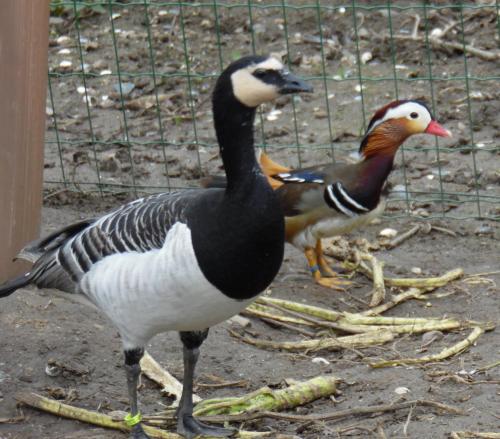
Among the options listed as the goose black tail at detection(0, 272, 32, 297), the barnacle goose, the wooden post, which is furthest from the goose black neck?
the wooden post

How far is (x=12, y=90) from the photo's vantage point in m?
6.14

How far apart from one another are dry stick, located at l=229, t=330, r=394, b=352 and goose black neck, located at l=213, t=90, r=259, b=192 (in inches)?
65.4

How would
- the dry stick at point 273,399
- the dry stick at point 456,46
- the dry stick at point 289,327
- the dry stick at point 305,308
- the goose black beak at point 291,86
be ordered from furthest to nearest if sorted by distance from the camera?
the dry stick at point 456,46, the dry stick at point 305,308, the dry stick at point 289,327, the dry stick at point 273,399, the goose black beak at point 291,86

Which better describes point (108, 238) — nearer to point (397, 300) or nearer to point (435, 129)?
point (397, 300)

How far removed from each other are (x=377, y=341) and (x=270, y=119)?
11.3ft

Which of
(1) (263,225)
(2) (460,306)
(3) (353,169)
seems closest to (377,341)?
(2) (460,306)

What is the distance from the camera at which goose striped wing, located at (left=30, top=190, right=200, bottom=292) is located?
4746mm

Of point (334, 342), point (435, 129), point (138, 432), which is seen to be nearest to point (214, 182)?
point (334, 342)

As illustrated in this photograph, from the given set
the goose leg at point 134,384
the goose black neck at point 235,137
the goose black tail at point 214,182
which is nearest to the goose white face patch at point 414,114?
the goose black tail at point 214,182

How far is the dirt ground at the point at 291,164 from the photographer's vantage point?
5.33m

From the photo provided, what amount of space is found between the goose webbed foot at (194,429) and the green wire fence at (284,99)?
9.72ft

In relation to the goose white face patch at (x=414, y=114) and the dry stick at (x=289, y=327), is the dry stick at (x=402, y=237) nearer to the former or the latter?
the goose white face patch at (x=414, y=114)

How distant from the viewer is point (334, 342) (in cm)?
600

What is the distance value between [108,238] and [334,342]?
5.44 feet
